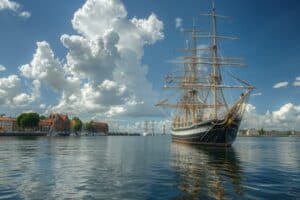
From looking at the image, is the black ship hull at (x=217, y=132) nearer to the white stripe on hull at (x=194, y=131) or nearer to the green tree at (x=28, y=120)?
the white stripe on hull at (x=194, y=131)

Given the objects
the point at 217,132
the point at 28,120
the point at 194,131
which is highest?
the point at 28,120

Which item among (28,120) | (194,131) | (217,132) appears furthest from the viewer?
(28,120)

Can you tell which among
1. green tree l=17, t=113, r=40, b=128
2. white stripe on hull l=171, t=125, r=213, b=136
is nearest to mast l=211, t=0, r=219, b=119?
white stripe on hull l=171, t=125, r=213, b=136

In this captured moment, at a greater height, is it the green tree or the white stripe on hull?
the green tree

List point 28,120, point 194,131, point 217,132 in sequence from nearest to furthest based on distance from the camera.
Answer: point 217,132, point 194,131, point 28,120

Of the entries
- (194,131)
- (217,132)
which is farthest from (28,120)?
(217,132)

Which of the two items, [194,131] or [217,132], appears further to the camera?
[194,131]

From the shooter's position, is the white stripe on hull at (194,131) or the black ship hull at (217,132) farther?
the white stripe on hull at (194,131)

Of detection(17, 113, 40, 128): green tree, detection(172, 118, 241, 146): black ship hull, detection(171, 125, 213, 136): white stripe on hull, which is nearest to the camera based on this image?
detection(172, 118, 241, 146): black ship hull

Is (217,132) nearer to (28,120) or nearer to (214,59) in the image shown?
(214,59)

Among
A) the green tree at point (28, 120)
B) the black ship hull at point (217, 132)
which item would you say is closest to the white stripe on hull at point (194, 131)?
the black ship hull at point (217, 132)

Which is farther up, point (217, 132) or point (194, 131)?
point (194, 131)

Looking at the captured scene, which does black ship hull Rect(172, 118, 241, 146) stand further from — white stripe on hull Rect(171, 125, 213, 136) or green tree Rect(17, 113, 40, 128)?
green tree Rect(17, 113, 40, 128)

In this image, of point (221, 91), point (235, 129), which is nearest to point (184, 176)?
point (235, 129)
